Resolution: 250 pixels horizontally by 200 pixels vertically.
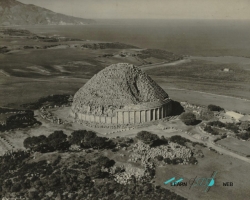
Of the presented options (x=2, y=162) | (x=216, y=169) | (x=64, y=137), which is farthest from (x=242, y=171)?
(x=2, y=162)

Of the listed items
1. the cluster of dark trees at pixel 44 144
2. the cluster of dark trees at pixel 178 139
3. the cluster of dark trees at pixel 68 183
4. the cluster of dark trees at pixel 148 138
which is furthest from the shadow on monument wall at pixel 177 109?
the cluster of dark trees at pixel 44 144

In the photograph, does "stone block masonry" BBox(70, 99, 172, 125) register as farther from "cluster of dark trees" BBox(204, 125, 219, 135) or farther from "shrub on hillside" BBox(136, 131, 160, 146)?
"cluster of dark trees" BBox(204, 125, 219, 135)

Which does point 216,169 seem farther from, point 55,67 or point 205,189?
point 55,67

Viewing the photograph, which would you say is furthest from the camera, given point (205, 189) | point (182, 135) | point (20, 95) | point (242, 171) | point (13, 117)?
point (20, 95)

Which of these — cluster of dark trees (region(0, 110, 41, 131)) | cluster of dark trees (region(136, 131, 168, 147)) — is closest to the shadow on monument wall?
cluster of dark trees (region(136, 131, 168, 147))

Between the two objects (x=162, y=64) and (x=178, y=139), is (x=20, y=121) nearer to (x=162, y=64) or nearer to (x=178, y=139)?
(x=178, y=139)

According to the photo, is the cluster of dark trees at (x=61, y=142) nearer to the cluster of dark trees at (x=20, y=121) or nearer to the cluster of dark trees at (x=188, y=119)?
the cluster of dark trees at (x=20, y=121)
